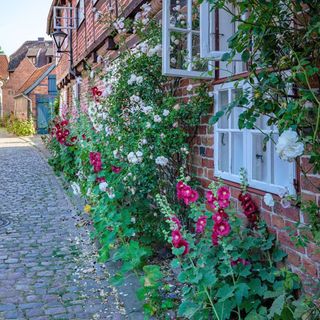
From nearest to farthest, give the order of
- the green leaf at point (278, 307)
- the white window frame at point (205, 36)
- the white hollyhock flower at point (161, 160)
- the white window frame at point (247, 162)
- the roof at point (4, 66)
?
the green leaf at point (278, 307)
the white window frame at point (247, 162)
the white window frame at point (205, 36)
the white hollyhock flower at point (161, 160)
the roof at point (4, 66)

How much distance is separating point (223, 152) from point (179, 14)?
1396mm

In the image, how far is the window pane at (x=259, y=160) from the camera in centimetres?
335

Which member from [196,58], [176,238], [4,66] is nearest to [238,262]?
[176,238]

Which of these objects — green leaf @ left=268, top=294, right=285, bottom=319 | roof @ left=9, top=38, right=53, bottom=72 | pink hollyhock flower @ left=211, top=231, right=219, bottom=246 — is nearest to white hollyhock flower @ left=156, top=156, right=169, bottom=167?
pink hollyhock flower @ left=211, top=231, right=219, bottom=246

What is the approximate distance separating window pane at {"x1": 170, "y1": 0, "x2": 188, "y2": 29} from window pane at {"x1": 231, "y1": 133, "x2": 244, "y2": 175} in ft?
3.84

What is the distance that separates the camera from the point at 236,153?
3781mm

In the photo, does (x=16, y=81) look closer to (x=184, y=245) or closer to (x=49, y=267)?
(x=49, y=267)

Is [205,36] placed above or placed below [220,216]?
above

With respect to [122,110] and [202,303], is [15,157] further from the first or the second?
[202,303]

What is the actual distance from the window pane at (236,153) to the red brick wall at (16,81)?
2003 inches

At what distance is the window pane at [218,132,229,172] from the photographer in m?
3.95

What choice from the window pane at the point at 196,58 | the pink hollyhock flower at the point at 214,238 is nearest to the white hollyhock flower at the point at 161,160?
the window pane at the point at 196,58

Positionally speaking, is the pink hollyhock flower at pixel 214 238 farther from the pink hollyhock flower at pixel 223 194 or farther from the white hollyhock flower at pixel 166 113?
the white hollyhock flower at pixel 166 113

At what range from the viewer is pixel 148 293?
3721 millimetres
